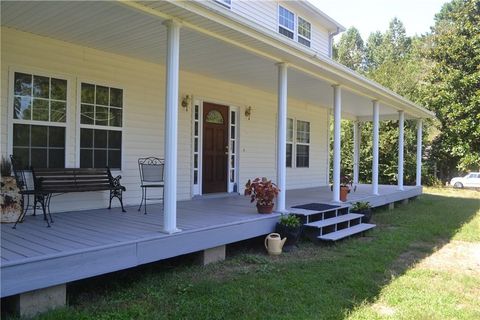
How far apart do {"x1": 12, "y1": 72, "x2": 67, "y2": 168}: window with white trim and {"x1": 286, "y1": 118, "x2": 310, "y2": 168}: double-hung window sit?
19.9 ft

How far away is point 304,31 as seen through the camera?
445 inches

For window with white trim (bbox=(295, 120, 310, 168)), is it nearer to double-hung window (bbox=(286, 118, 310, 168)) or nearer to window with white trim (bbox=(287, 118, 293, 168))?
double-hung window (bbox=(286, 118, 310, 168))

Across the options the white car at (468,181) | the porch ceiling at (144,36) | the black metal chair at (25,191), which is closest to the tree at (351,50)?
the white car at (468,181)

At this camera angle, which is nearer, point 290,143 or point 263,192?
point 263,192

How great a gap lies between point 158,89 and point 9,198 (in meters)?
3.01

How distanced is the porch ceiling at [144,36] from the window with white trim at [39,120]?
64 centimetres

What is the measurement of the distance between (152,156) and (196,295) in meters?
3.44

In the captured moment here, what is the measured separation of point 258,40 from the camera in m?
5.19

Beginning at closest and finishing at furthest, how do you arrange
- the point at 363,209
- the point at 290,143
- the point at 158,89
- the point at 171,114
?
the point at 171,114, the point at 158,89, the point at 363,209, the point at 290,143

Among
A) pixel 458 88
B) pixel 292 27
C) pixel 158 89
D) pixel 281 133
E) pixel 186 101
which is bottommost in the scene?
pixel 281 133

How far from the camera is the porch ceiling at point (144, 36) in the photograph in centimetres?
431

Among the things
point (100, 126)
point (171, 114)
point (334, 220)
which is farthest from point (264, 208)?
point (100, 126)

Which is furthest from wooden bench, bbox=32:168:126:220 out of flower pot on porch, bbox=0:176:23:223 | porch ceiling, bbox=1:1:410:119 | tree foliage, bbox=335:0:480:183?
tree foliage, bbox=335:0:480:183

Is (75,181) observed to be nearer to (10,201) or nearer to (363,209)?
(10,201)
